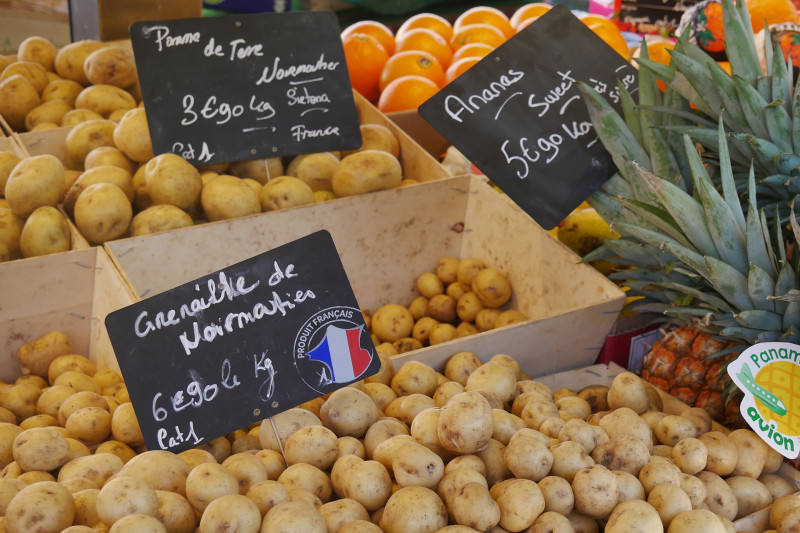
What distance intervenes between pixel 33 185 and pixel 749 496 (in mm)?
2181

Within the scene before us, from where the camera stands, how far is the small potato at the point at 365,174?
2.65m

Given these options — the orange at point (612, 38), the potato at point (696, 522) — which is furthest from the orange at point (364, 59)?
the potato at point (696, 522)

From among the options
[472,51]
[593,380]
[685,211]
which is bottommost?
[593,380]

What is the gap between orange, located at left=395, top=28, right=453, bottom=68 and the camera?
12.8 feet

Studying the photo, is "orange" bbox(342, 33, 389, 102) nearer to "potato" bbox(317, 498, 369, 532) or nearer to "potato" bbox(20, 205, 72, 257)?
"potato" bbox(20, 205, 72, 257)

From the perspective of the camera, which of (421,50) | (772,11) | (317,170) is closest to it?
(317,170)

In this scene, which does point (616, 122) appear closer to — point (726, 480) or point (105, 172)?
point (726, 480)

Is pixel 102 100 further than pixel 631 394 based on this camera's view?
Yes

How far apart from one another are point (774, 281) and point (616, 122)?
68 centimetres

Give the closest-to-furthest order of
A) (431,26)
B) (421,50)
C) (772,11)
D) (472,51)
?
(772,11) < (472,51) < (421,50) < (431,26)

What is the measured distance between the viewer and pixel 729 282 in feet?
5.99

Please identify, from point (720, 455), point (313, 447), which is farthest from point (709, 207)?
point (313, 447)

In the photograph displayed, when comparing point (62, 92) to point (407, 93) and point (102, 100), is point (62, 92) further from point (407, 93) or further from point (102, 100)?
point (407, 93)

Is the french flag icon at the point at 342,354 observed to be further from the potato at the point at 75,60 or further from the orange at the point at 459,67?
the potato at the point at 75,60
